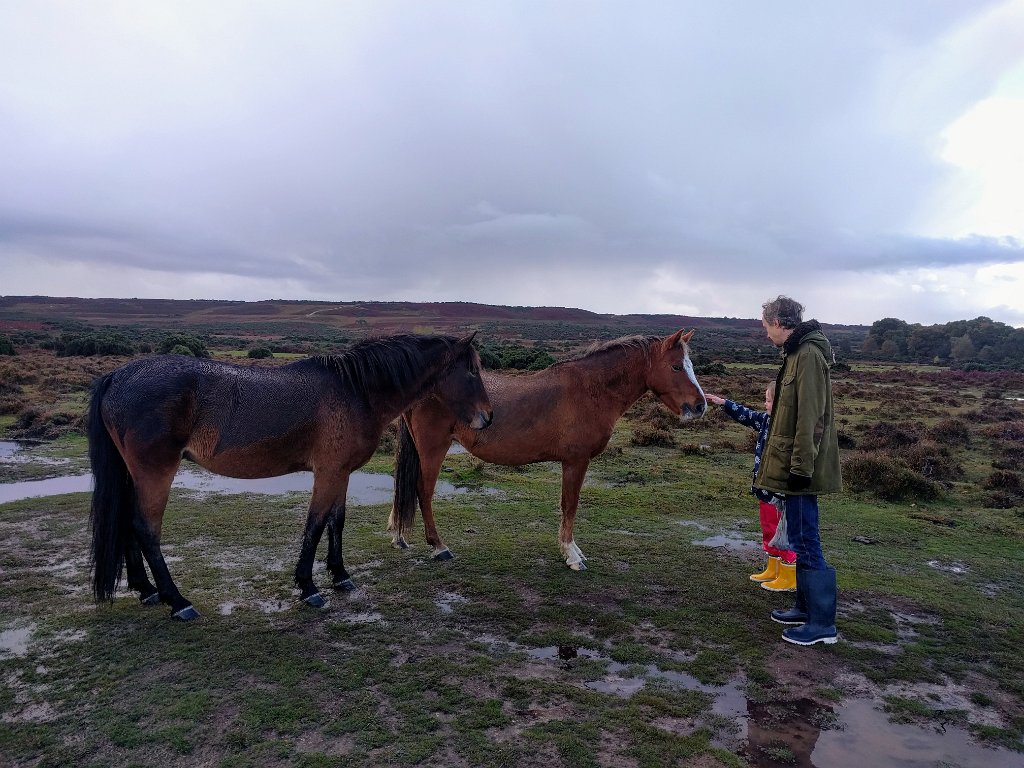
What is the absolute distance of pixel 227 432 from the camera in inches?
190

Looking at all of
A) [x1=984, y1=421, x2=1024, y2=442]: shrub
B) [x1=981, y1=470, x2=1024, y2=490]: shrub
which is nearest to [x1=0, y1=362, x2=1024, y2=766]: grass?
[x1=981, y1=470, x2=1024, y2=490]: shrub

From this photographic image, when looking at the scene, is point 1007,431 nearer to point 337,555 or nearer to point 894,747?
point 894,747

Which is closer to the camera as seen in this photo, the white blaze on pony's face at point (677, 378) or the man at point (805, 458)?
the man at point (805, 458)

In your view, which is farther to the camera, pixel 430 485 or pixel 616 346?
pixel 616 346

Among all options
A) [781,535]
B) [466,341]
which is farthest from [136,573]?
[781,535]

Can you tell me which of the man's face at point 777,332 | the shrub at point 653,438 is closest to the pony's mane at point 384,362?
the man's face at point 777,332

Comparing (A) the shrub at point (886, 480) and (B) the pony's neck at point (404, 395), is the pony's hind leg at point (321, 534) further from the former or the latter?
(A) the shrub at point (886, 480)

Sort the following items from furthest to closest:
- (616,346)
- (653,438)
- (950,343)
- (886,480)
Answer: (950,343)
(653,438)
(886,480)
(616,346)

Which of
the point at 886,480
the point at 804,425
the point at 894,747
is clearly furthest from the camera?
the point at 886,480

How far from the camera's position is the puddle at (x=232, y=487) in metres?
8.48

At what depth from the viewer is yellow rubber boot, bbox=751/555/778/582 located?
564 cm

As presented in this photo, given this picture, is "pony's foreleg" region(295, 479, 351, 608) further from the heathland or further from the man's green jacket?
the man's green jacket

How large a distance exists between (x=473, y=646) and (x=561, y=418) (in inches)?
102

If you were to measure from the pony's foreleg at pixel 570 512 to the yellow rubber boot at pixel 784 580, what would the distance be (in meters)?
1.75
